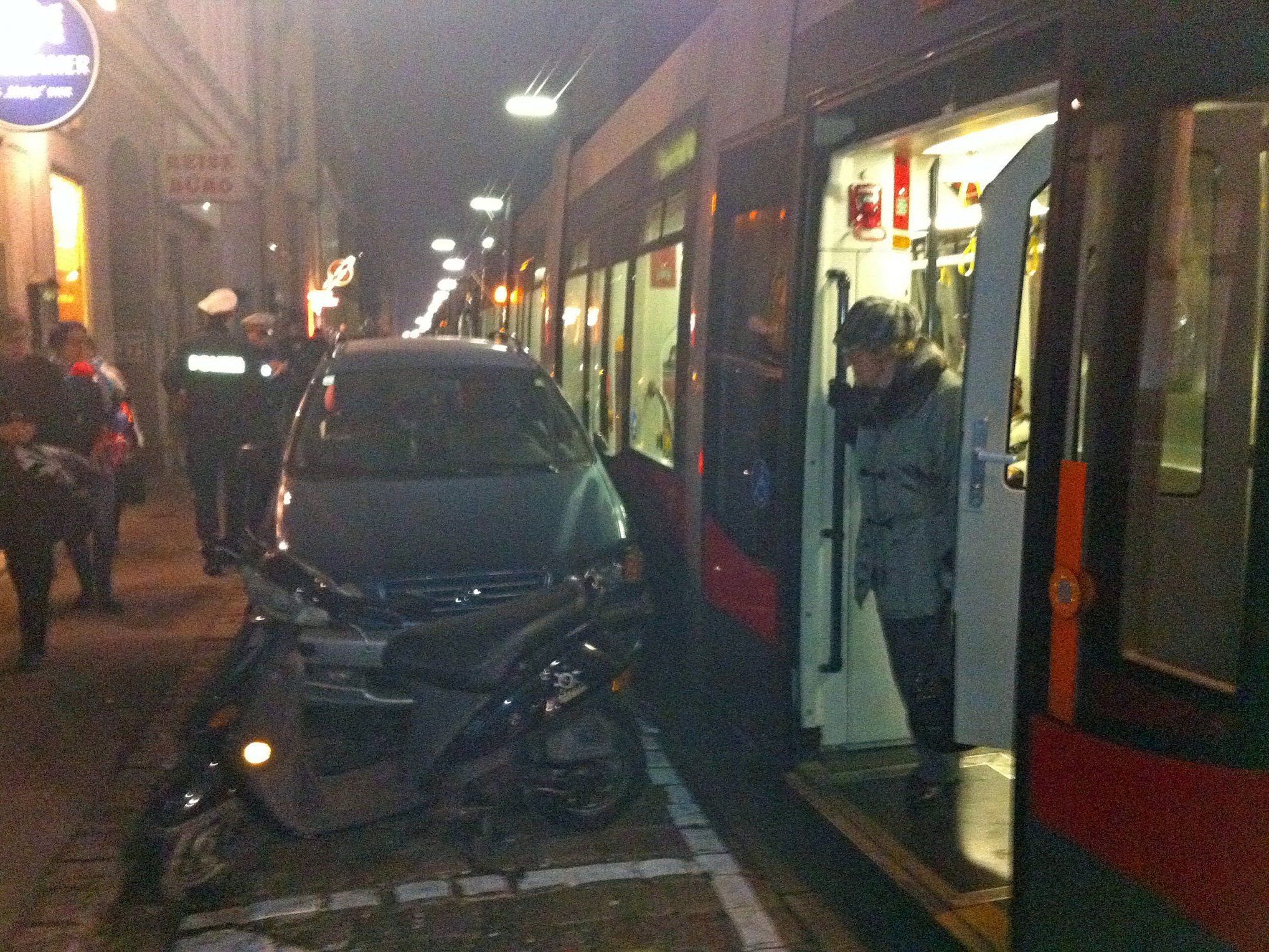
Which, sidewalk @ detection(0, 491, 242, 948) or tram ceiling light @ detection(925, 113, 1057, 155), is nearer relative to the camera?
→ tram ceiling light @ detection(925, 113, 1057, 155)

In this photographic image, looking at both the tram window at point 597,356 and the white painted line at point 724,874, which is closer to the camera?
the white painted line at point 724,874

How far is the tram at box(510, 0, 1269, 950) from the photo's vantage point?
269cm

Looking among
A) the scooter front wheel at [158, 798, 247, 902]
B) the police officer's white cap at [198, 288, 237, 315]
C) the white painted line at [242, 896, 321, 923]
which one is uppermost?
the police officer's white cap at [198, 288, 237, 315]

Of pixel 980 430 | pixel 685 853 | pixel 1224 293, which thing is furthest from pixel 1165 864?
pixel 685 853

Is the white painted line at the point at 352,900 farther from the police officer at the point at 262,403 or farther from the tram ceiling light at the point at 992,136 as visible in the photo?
the police officer at the point at 262,403

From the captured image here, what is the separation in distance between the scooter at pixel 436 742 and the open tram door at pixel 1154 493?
1884 millimetres

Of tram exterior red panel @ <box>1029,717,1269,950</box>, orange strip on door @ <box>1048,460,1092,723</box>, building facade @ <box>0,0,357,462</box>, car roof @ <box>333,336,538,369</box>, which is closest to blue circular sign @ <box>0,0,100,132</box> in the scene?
building facade @ <box>0,0,357,462</box>

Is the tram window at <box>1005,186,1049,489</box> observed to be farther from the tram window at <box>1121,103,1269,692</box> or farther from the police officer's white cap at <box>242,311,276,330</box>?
the police officer's white cap at <box>242,311,276,330</box>

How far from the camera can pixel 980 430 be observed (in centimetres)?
416

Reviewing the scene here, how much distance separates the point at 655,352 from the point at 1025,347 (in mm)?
2984

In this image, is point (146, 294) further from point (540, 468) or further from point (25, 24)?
point (540, 468)

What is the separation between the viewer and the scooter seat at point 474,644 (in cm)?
441

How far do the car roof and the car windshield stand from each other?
69 millimetres

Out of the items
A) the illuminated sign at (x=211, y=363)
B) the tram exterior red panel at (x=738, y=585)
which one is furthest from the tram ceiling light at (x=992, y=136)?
the illuminated sign at (x=211, y=363)
